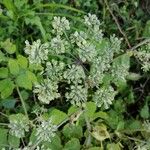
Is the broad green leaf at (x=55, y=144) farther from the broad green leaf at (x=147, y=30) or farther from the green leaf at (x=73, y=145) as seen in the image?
the broad green leaf at (x=147, y=30)

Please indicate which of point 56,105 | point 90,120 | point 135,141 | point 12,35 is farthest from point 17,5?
point 135,141

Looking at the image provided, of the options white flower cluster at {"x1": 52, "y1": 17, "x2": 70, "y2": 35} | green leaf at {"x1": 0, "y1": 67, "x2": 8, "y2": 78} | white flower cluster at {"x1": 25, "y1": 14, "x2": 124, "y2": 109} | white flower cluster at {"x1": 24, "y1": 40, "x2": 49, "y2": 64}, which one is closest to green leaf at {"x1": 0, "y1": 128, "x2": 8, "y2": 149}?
green leaf at {"x1": 0, "y1": 67, "x2": 8, "y2": 78}

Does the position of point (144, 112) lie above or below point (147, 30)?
below

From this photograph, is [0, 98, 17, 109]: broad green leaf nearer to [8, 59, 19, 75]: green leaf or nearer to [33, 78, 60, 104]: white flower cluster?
[8, 59, 19, 75]: green leaf

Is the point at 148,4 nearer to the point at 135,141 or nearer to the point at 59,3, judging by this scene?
the point at 59,3

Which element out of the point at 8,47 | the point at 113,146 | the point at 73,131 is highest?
the point at 8,47

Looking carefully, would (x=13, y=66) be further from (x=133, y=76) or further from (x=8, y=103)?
(x=133, y=76)

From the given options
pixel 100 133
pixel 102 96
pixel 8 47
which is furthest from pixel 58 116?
pixel 8 47

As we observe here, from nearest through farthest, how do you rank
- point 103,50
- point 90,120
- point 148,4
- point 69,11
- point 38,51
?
point 38,51, point 103,50, point 90,120, point 69,11, point 148,4
